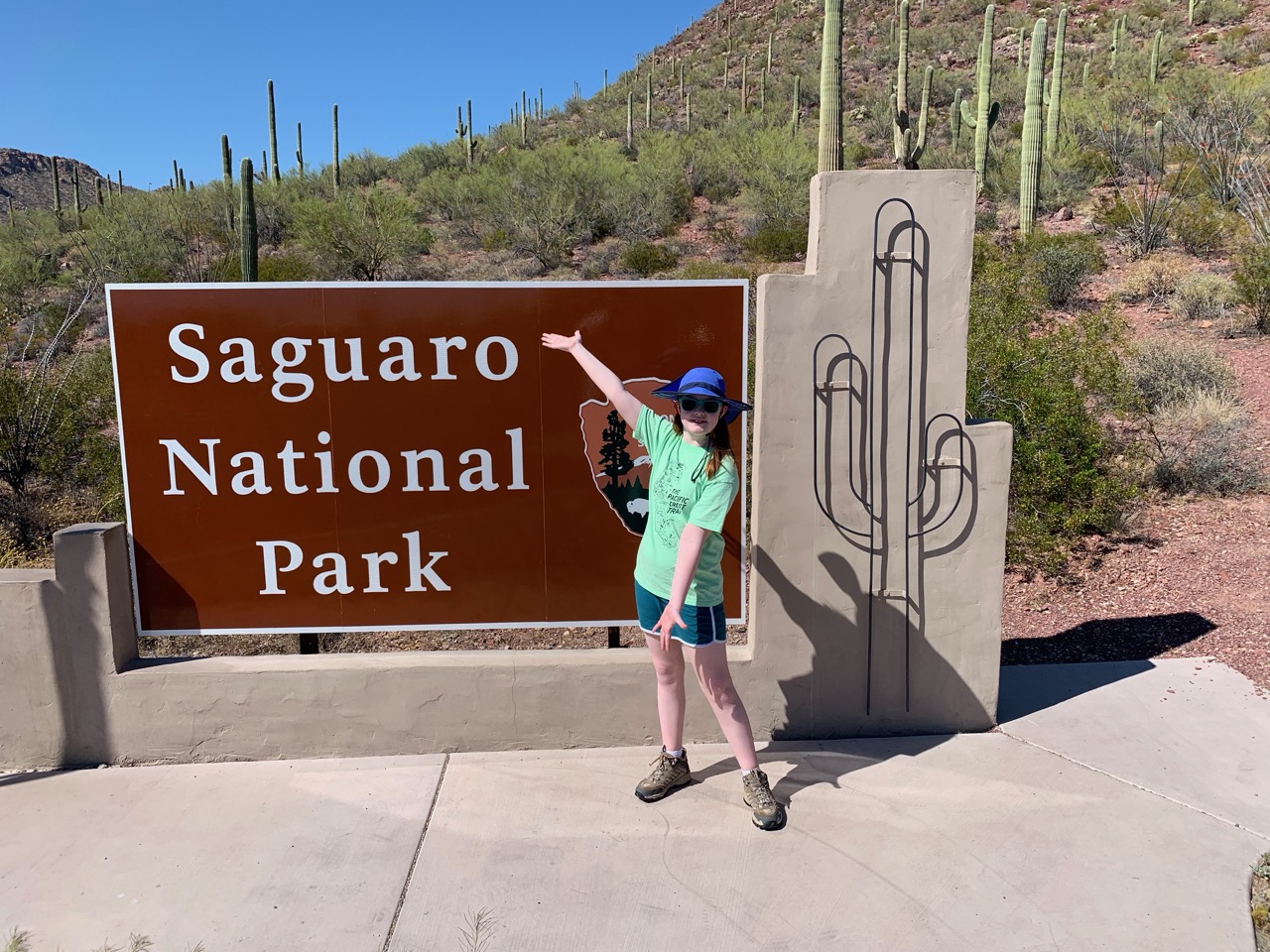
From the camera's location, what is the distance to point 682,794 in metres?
4.08

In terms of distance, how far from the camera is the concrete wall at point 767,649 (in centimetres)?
432

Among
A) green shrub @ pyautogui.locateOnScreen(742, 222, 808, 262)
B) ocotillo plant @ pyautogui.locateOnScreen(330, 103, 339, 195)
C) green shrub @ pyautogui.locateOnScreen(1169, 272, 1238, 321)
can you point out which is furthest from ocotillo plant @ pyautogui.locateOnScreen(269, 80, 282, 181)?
green shrub @ pyautogui.locateOnScreen(1169, 272, 1238, 321)

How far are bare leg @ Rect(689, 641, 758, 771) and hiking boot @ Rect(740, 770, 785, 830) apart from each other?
50mm

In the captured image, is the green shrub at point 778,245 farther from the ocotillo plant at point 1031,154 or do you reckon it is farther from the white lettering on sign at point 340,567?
the white lettering on sign at point 340,567

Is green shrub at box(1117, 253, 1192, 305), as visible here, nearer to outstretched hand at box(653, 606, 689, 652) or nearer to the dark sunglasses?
the dark sunglasses

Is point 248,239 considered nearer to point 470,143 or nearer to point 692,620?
point 692,620

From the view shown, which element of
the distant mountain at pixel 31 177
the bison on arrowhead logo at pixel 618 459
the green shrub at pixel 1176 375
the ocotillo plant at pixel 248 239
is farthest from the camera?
the distant mountain at pixel 31 177

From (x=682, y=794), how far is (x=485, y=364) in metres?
2.13

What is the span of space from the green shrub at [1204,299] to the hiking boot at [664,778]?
12.3m

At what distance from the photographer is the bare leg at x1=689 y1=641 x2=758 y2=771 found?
3793 millimetres

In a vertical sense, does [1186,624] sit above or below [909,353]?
below

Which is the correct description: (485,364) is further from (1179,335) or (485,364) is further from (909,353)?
(1179,335)

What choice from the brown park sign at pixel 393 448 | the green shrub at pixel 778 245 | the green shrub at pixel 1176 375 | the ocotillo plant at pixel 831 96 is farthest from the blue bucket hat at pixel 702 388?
the green shrub at pixel 778 245

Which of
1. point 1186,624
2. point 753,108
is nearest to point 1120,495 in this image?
point 1186,624
